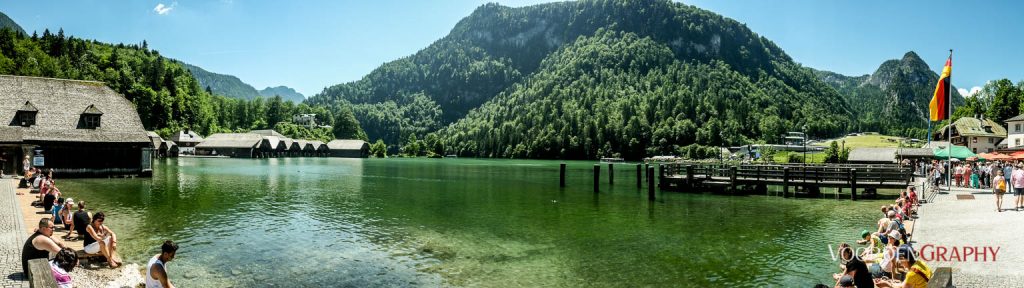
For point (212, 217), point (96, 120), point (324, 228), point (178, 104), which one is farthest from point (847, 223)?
point (178, 104)

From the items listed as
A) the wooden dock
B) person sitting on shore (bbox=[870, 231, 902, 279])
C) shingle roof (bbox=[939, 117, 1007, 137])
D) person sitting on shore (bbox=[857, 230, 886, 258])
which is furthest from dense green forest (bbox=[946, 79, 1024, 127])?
person sitting on shore (bbox=[870, 231, 902, 279])

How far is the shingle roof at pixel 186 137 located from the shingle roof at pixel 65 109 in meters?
96.0

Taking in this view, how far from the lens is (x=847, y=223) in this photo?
86.8 ft

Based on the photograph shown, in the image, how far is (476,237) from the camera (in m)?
22.8

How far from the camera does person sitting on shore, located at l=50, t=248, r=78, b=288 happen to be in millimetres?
11031

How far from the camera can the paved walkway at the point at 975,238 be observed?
12984 millimetres

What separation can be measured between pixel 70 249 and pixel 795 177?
4191 cm

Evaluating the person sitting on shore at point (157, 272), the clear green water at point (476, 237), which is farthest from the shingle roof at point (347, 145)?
the person sitting on shore at point (157, 272)

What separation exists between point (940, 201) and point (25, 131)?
6239cm

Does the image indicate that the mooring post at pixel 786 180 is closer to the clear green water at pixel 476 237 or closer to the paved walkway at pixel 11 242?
the clear green water at pixel 476 237

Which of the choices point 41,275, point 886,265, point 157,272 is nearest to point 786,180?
point 886,265

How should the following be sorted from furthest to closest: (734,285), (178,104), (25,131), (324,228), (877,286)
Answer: (178,104)
(25,131)
(324,228)
(734,285)
(877,286)

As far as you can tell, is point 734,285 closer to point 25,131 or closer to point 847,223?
point 847,223

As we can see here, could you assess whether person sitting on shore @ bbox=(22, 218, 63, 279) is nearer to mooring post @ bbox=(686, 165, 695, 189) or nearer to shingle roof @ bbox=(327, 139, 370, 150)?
mooring post @ bbox=(686, 165, 695, 189)
